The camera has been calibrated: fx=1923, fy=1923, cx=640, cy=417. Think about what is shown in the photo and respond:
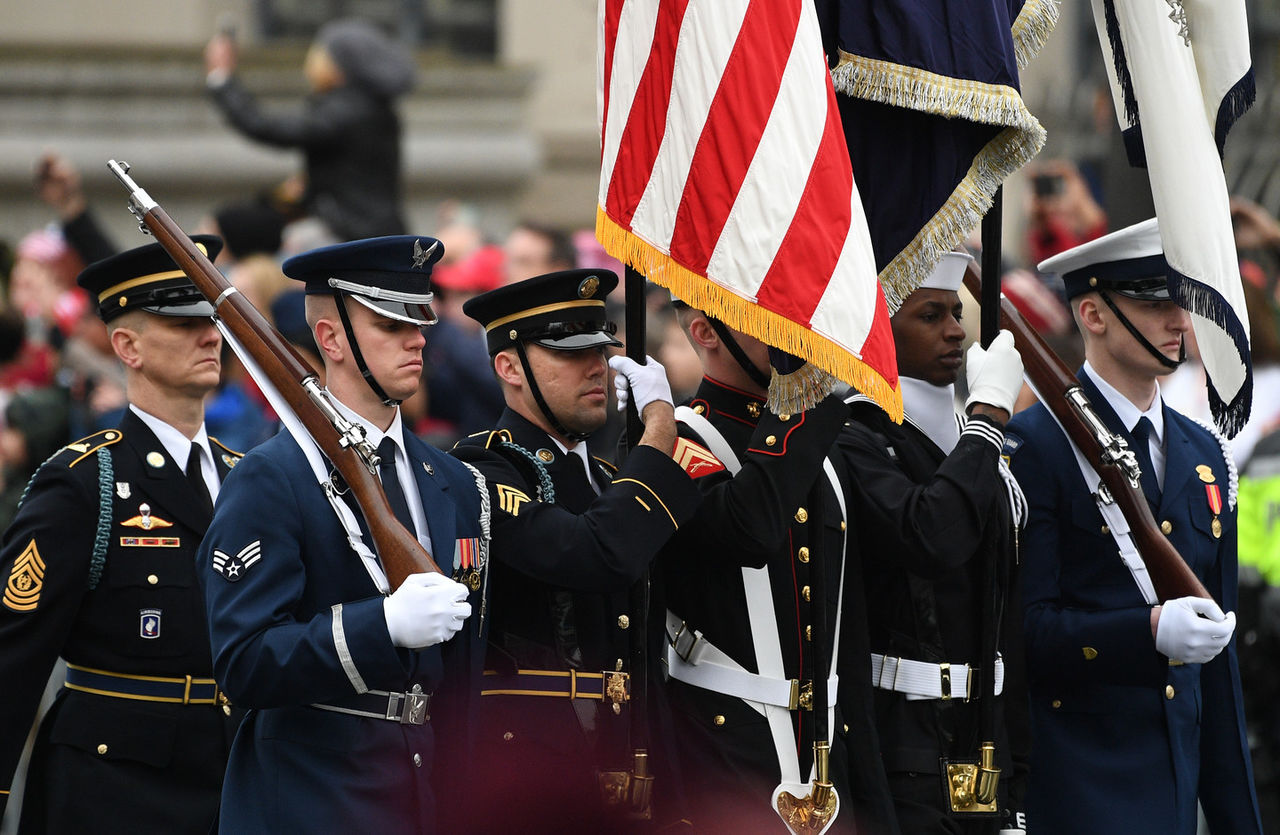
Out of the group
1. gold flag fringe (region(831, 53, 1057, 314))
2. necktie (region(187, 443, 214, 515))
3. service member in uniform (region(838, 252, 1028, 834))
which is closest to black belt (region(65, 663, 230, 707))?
necktie (region(187, 443, 214, 515))

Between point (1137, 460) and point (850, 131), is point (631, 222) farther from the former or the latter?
point (1137, 460)

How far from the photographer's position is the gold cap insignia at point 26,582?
15.9 ft

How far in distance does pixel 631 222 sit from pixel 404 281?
22.6 inches

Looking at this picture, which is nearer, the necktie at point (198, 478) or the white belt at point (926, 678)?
the white belt at point (926, 678)

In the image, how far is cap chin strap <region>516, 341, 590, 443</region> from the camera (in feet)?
A: 16.1

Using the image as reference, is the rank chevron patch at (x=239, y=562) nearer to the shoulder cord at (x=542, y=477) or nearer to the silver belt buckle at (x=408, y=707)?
the silver belt buckle at (x=408, y=707)

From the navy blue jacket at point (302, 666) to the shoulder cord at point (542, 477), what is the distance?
0.58m

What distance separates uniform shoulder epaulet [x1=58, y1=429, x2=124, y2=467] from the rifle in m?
0.75

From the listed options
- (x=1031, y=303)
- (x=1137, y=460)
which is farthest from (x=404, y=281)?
(x=1031, y=303)

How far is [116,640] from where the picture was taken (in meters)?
4.98

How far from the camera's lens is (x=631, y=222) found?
462 centimetres

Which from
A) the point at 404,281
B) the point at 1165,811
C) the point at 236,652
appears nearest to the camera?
the point at 236,652

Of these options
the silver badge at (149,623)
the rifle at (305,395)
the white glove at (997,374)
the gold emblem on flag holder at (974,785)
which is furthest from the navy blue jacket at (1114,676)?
the silver badge at (149,623)

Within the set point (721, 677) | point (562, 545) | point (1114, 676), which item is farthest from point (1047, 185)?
point (562, 545)
